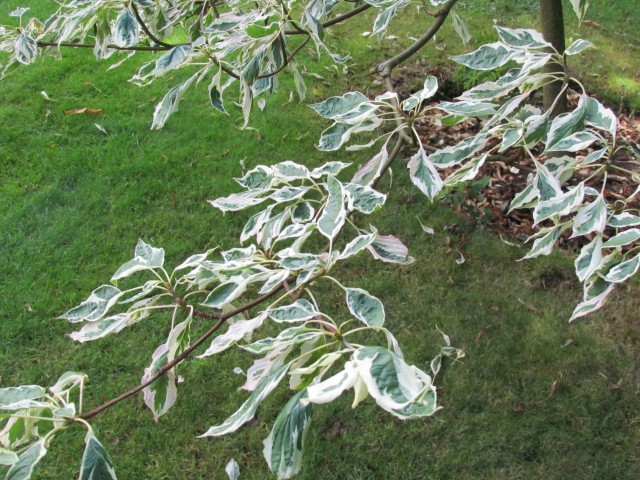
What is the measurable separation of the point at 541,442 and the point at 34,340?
2.26m

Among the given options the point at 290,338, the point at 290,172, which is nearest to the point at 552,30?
the point at 290,172

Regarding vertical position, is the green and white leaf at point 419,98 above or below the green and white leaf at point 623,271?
above

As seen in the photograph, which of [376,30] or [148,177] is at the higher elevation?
[376,30]

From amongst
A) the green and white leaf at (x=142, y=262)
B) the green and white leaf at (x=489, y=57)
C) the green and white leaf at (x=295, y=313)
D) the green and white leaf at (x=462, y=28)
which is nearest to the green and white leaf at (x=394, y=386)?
the green and white leaf at (x=295, y=313)

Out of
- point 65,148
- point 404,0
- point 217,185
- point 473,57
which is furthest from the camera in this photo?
point 65,148

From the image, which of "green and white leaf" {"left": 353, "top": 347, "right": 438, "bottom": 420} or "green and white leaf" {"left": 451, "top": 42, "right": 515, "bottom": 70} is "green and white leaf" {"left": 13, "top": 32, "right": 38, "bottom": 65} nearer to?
"green and white leaf" {"left": 451, "top": 42, "right": 515, "bottom": 70}

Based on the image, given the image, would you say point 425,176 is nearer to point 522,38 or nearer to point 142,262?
point 522,38

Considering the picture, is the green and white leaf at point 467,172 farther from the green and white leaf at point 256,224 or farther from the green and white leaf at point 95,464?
the green and white leaf at point 95,464

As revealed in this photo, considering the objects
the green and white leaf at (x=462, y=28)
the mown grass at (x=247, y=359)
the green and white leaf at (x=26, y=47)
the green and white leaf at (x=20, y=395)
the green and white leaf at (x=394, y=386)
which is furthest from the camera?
the green and white leaf at (x=462, y=28)

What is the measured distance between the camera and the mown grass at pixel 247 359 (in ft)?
7.13

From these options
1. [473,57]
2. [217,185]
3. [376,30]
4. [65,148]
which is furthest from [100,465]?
[65,148]

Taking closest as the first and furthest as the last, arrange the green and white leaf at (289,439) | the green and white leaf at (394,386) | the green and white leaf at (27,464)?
the green and white leaf at (394,386) < the green and white leaf at (289,439) < the green and white leaf at (27,464)

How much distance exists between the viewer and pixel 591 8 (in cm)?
484

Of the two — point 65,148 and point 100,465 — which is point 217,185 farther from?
point 100,465
